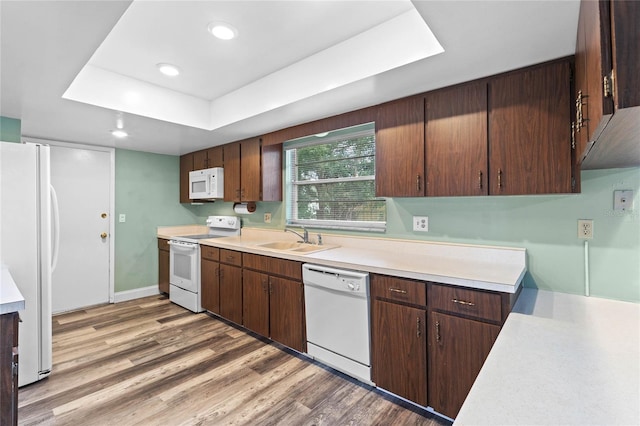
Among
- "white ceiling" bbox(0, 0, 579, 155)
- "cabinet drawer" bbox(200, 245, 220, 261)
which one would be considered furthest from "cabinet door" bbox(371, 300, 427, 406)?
"cabinet drawer" bbox(200, 245, 220, 261)

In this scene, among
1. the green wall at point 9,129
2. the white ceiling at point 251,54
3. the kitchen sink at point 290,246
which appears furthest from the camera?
the kitchen sink at point 290,246

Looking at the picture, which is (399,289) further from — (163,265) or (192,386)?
(163,265)

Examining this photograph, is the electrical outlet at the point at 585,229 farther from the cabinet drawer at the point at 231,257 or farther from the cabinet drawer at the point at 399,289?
the cabinet drawer at the point at 231,257

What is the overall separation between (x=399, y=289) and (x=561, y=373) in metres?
1.03

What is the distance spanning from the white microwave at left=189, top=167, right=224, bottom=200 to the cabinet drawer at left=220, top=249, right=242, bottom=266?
98cm

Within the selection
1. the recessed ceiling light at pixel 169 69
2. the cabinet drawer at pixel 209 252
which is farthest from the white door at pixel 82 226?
the recessed ceiling light at pixel 169 69

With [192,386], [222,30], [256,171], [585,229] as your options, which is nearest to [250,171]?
[256,171]

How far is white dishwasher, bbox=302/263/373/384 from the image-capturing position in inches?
81.7

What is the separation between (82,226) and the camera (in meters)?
3.81

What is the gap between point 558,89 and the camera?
5.40 ft

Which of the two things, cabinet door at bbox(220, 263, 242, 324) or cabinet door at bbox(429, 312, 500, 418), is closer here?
cabinet door at bbox(429, 312, 500, 418)

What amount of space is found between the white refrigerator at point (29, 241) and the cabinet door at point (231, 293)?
1.42 m

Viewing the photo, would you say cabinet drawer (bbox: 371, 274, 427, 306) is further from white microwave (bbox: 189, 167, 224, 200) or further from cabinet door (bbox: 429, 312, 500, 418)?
white microwave (bbox: 189, 167, 224, 200)

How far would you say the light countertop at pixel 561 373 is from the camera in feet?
2.35
